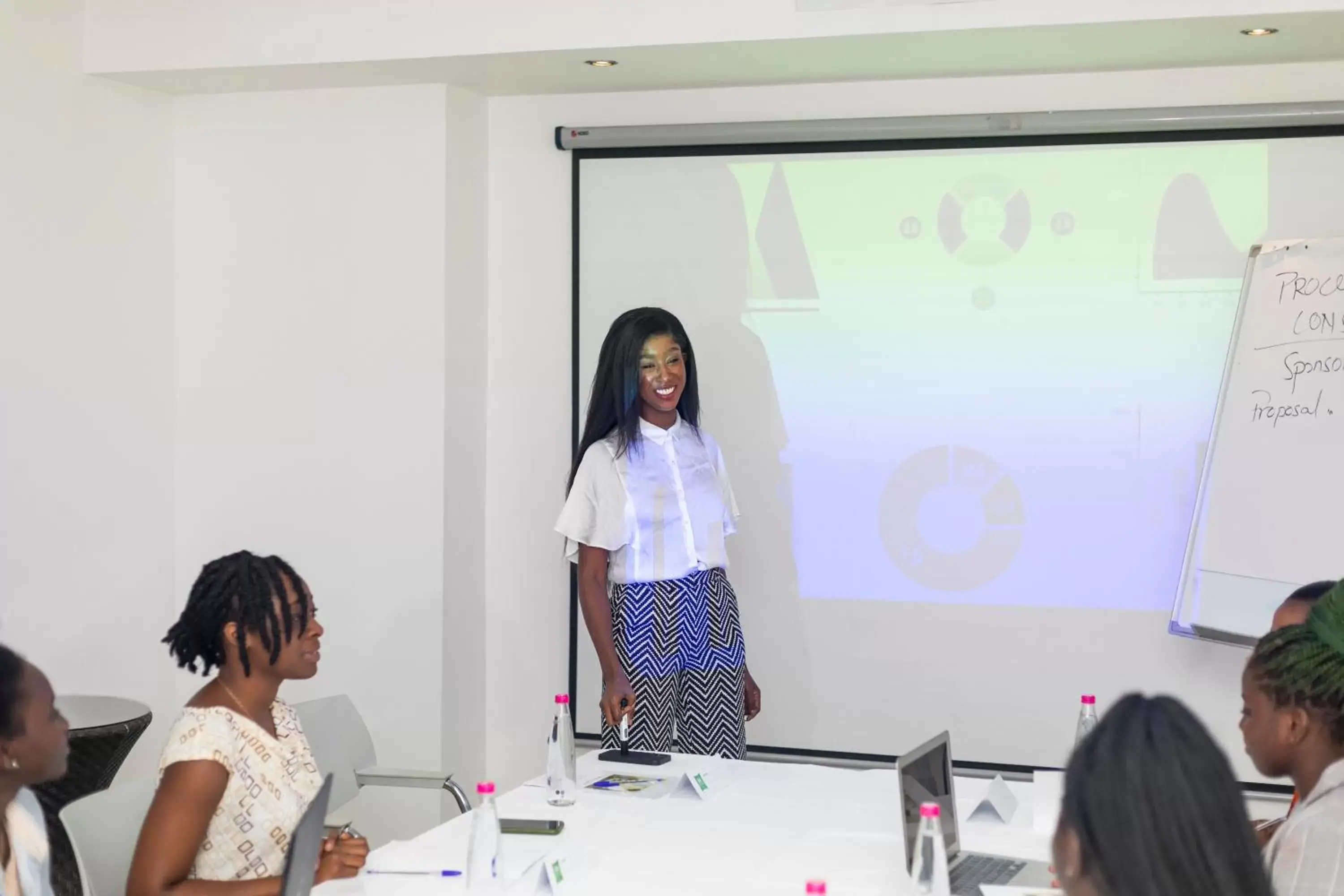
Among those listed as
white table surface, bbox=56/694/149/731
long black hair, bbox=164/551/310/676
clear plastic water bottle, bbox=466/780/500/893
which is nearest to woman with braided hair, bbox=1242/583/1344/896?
clear plastic water bottle, bbox=466/780/500/893

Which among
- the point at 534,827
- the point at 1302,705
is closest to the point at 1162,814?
the point at 1302,705

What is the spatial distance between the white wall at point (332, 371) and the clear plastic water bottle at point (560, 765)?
1629mm

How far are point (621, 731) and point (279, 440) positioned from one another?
1762 millimetres

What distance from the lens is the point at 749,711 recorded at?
3.62 metres

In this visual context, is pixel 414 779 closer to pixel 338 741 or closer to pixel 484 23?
pixel 338 741

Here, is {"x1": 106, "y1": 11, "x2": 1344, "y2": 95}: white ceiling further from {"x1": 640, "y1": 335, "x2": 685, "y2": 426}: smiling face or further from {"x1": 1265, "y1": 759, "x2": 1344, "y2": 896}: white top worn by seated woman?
{"x1": 1265, "y1": 759, "x2": 1344, "y2": 896}: white top worn by seated woman

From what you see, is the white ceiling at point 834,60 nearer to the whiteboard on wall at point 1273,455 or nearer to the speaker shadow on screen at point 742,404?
the speaker shadow on screen at point 742,404

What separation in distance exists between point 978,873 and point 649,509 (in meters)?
1.43

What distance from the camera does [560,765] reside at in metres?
2.68

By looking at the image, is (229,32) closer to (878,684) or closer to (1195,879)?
(878,684)

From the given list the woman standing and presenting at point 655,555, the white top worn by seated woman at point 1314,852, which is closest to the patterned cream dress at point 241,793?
the woman standing and presenting at point 655,555

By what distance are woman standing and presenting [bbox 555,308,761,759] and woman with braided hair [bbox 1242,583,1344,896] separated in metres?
1.59

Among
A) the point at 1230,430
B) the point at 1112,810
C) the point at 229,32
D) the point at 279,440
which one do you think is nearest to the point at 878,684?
the point at 1230,430

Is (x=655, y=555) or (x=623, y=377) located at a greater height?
(x=623, y=377)
